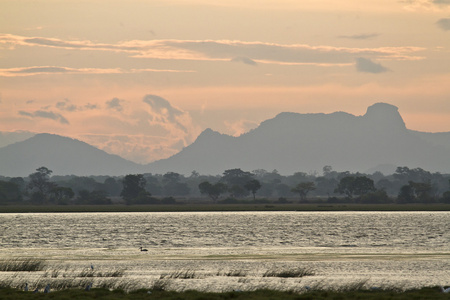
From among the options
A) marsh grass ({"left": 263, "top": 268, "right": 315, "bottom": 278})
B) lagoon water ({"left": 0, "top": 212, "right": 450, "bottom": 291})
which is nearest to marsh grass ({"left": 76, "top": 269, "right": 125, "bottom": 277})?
lagoon water ({"left": 0, "top": 212, "right": 450, "bottom": 291})

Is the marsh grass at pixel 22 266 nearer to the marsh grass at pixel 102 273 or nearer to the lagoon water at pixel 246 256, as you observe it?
the lagoon water at pixel 246 256

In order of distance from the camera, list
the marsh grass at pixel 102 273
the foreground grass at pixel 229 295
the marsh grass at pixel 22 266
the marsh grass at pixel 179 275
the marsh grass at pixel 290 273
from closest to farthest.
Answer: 1. the foreground grass at pixel 229 295
2. the marsh grass at pixel 179 275
3. the marsh grass at pixel 290 273
4. the marsh grass at pixel 102 273
5. the marsh grass at pixel 22 266

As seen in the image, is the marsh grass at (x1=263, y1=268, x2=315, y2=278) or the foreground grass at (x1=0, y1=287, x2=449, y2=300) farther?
the marsh grass at (x1=263, y1=268, x2=315, y2=278)

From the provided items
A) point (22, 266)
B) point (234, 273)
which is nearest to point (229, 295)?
point (234, 273)

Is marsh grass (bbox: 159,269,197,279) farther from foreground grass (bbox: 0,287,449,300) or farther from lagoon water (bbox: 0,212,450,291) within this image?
foreground grass (bbox: 0,287,449,300)

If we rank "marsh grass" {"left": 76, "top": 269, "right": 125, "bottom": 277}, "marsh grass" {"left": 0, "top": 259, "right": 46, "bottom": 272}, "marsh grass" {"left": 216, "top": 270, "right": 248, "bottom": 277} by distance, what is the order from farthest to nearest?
"marsh grass" {"left": 0, "top": 259, "right": 46, "bottom": 272} < "marsh grass" {"left": 76, "top": 269, "right": 125, "bottom": 277} < "marsh grass" {"left": 216, "top": 270, "right": 248, "bottom": 277}

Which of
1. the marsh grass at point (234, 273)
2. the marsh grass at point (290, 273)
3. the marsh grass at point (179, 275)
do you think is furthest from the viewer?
the marsh grass at point (234, 273)

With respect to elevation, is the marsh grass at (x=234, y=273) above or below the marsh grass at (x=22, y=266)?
below

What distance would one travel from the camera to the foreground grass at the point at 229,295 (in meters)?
49.8

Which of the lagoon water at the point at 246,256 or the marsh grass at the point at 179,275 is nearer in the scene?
the lagoon water at the point at 246,256

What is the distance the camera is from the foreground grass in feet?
164

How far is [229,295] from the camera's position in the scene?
2010 inches

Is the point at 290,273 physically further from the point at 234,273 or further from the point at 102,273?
the point at 102,273

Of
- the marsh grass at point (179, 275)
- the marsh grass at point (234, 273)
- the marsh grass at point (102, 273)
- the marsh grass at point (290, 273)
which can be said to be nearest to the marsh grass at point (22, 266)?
the marsh grass at point (102, 273)
